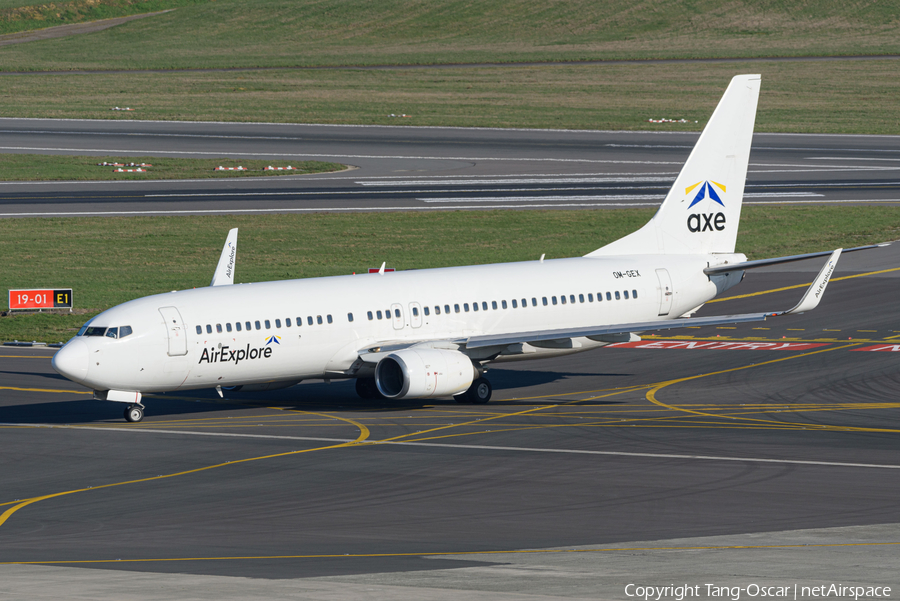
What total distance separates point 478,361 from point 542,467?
1125cm

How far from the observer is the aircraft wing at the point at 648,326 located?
43.0m

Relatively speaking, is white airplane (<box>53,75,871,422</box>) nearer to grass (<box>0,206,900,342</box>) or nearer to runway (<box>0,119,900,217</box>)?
grass (<box>0,206,900,342</box>)

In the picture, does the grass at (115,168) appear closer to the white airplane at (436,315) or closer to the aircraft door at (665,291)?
the white airplane at (436,315)

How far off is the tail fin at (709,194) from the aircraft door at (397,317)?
9881 millimetres

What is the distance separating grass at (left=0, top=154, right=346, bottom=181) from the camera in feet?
335

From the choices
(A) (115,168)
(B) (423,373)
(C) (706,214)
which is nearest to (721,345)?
(C) (706,214)

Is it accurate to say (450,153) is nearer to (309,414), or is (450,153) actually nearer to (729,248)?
(729,248)

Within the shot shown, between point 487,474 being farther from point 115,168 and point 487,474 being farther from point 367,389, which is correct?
point 115,168

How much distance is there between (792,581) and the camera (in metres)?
20.9

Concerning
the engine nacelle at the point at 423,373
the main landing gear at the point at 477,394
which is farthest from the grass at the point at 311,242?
the main landing gear at the point at 477,394

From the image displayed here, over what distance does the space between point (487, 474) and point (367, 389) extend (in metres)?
13.4

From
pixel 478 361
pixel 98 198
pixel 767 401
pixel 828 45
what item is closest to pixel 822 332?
pixel 767 401

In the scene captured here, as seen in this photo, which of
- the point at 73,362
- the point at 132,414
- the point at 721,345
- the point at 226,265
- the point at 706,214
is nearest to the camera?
the point at 73,362

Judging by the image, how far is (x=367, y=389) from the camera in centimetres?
4625
